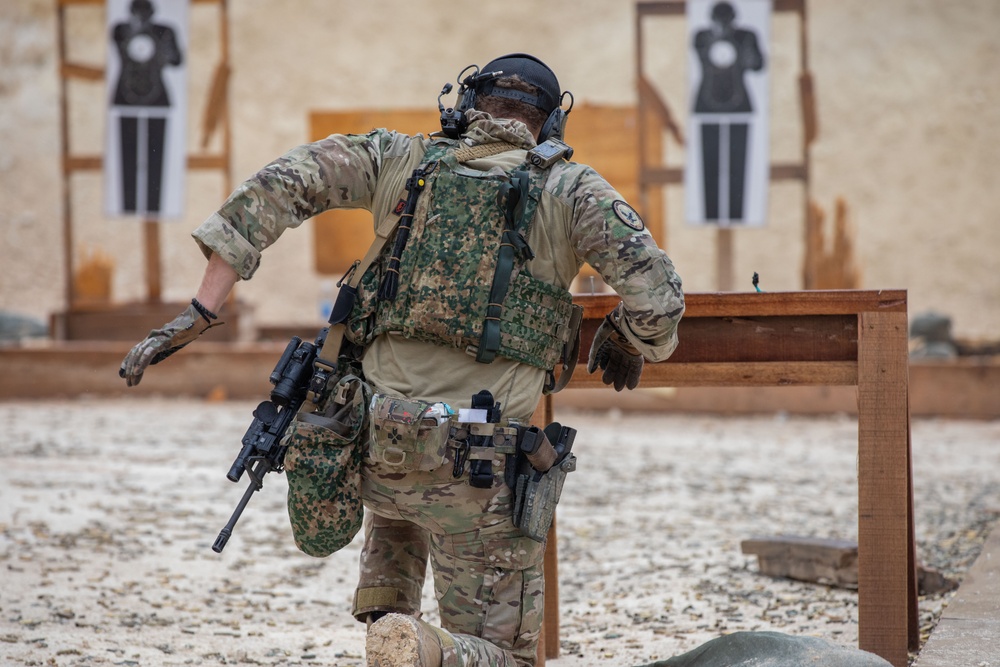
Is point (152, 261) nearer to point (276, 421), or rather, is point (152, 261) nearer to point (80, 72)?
point (80, 72)

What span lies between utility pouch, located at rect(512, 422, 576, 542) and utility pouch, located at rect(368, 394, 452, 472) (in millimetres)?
183

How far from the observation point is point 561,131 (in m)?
2.60

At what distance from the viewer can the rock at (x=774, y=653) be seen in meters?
2.44

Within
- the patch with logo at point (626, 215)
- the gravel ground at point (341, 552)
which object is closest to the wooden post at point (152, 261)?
the gravel ground at point (341, 552)

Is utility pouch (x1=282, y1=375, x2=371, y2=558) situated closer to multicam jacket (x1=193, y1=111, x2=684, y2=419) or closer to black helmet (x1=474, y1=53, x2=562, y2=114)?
multicam jacket (x1=193, y1=111, x2=684, y2=419)

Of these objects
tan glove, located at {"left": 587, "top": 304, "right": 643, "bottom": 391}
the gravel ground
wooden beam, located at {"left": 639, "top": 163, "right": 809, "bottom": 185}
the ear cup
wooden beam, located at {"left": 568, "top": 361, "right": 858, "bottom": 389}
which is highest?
wooden beam, located at {"left": 639, "top": 163, "right": 809, "bottom": 185}

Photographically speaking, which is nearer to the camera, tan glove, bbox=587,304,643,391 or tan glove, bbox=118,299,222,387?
tan glove, bbox=118,299,222,387

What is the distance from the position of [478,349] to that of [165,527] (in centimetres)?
315

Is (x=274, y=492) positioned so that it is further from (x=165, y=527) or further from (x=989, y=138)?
(x=989, y=138)

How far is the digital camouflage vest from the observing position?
2428mm

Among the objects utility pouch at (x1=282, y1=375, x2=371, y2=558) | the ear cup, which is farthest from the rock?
the ear cup

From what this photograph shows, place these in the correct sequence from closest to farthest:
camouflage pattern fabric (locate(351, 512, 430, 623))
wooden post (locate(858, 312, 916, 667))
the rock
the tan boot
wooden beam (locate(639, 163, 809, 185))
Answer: the tan boot < the rock < camouflage pattern fabric (locate(351, 512, 430, 623)) < wooden post (locate(858, 312, 916, 667)) < wooden beam (locate(639, 163, 809, 185))

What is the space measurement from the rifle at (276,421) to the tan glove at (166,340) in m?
0.19

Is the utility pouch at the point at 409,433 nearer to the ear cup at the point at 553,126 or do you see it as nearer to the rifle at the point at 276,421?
the rifle at the point at 276,421
